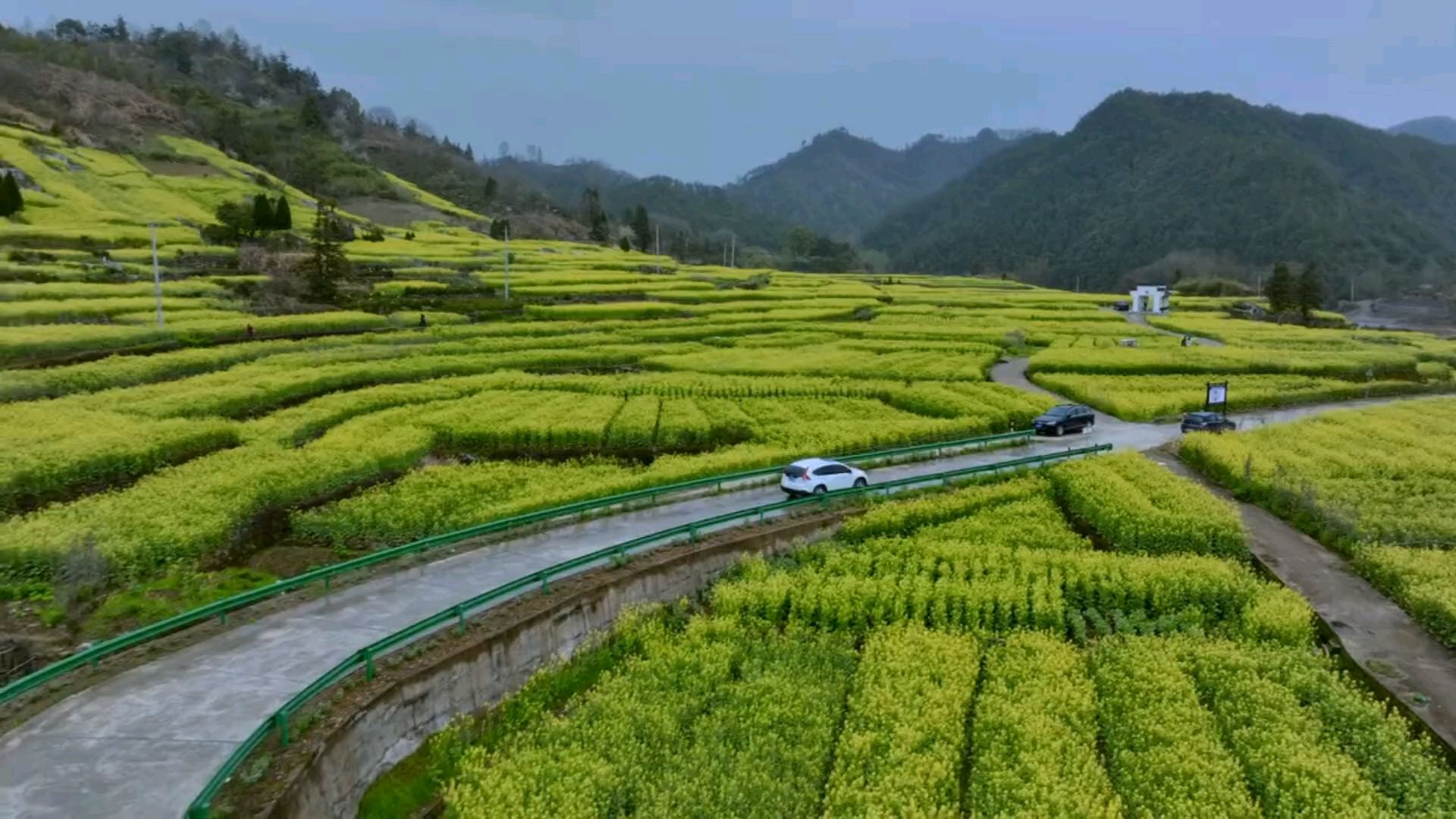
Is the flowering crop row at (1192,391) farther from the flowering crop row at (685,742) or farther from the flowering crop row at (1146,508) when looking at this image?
the flowering crop row at (685,742)

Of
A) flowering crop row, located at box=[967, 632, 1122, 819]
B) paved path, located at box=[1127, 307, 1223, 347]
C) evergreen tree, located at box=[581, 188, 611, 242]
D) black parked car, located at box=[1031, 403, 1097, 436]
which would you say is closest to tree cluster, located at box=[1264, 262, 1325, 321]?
paved path, located at box=[1127, 307, 1223, 347]

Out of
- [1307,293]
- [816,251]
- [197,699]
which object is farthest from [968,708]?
[816,251]

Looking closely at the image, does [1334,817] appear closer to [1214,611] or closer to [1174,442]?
[1214,611]

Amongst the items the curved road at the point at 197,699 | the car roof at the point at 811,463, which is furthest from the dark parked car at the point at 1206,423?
the curved road at the point at 197,699

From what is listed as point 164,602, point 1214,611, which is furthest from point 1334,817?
point 164,602

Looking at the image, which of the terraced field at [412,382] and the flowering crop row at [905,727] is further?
the terraced field at [412,382]

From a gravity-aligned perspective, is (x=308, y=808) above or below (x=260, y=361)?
below
